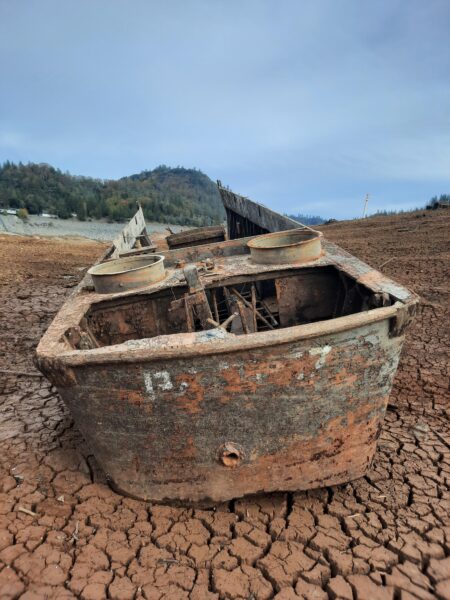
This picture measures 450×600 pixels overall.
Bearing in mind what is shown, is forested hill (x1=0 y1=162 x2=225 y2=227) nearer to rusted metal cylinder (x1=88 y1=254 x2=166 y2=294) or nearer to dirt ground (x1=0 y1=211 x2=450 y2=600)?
rusted metal cylinder (x1=88 y1=254 x2=166 y2=294)

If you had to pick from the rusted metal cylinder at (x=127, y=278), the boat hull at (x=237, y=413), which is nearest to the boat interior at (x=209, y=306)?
the rusted metal cylinder at (x=127, y=278)

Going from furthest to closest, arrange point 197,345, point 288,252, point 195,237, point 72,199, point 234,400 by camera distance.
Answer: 1. point 72,199
2. point 195,237
3. point 288,252
4. point 234,400
5. point 197,345

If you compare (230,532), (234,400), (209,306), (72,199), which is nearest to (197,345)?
(234,400)

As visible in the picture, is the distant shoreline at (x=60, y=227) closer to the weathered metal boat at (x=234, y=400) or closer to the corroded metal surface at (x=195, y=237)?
the corroded metal surface at (x=195, y=237)

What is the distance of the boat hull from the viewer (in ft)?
7.52

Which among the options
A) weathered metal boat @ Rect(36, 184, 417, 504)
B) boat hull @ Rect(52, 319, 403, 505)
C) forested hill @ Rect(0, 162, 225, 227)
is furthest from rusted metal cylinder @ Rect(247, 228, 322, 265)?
forested hill @ Rect(0, 162, 225, 227)

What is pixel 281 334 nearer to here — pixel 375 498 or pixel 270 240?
pixel 375 498

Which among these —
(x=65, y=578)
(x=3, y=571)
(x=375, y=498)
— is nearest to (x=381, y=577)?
(x=375, y=498)

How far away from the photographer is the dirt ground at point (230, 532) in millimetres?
2186

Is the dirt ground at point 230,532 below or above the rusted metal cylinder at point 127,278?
below

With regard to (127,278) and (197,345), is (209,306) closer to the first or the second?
(127,278)

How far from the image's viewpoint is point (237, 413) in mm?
2363

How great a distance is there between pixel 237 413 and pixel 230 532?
32.9 inches

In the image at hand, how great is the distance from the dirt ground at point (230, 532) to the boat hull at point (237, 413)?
211 millimetres
